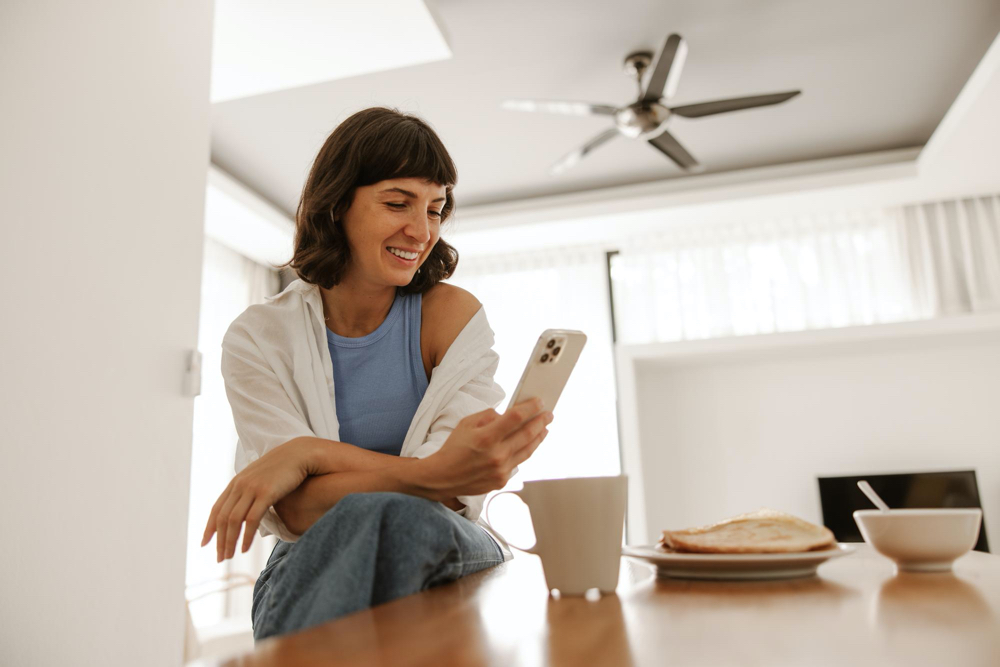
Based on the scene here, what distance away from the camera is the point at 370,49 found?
238 cm

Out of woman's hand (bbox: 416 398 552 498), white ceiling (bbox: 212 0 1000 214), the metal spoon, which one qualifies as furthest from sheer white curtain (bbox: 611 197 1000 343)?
woman's hand (bbox: 416 398 552 498)

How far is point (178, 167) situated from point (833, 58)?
102 inches

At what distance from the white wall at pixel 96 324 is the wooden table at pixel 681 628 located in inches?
38.4

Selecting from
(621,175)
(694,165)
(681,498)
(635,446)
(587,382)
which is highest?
(621,175)

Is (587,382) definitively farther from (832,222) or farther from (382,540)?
(382,540)

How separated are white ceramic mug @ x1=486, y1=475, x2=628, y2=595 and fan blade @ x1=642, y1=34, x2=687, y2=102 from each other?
6.93ft

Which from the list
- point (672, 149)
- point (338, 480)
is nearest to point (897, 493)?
point (672, 149)

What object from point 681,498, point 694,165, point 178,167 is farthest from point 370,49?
point 681,498

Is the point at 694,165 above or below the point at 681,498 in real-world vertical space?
above

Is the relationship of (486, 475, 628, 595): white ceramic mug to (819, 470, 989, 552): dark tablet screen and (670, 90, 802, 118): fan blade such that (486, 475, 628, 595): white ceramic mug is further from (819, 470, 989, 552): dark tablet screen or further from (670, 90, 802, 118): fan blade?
(819, 470, 989, 552): dark tablet screen

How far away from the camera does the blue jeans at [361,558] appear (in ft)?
1.69

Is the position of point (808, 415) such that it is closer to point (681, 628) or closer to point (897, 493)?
point (897, 493)

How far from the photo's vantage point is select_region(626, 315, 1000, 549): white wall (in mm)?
3812

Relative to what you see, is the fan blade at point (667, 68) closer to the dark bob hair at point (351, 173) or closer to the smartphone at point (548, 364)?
the dark bob hair at point (351, 173)
